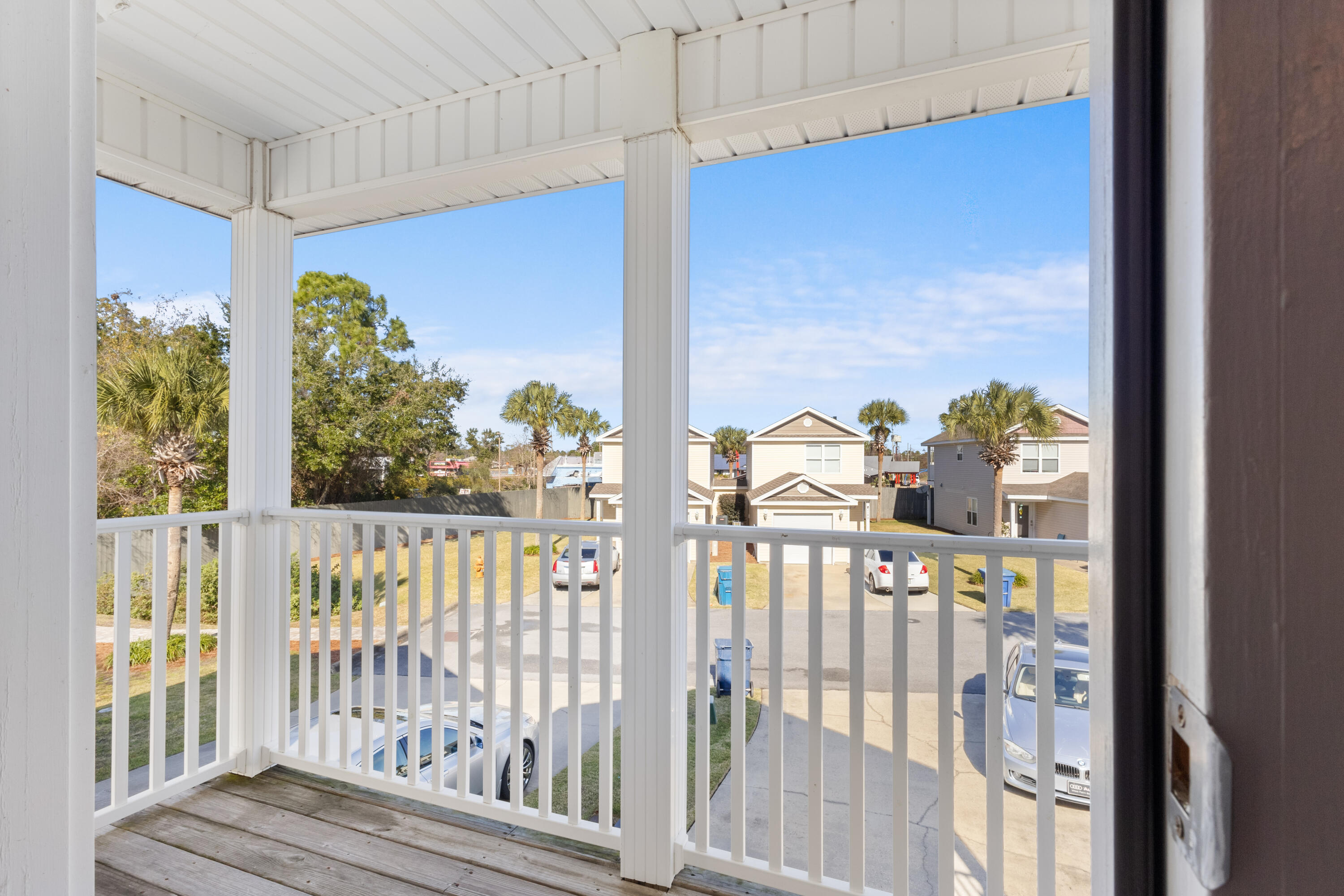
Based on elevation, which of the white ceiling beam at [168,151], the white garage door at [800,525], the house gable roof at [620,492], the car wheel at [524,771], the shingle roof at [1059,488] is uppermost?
the white ceiling beam at [168,151]

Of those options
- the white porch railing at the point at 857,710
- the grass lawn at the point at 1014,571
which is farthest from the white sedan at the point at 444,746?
the grass lawn at the point at 1014,571

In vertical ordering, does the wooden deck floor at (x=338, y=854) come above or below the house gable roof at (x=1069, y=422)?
below

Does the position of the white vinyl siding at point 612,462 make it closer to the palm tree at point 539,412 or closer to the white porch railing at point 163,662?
the palm tree at point 539,412

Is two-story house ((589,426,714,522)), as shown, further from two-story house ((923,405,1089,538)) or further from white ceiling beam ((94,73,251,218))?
white ceiling beam ((94,73,251,218))

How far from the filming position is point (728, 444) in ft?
6.72

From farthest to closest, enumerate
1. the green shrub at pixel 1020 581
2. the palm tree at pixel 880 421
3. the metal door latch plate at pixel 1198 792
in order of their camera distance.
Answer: the palm tree at pixel 880 421
the green shrub at pixel 1020 581
the metal door latch plate at pixel 1198 792

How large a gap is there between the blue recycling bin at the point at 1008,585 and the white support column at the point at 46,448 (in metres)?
1.85

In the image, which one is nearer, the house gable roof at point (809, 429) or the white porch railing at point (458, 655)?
the house gable roof at point (809, 429)

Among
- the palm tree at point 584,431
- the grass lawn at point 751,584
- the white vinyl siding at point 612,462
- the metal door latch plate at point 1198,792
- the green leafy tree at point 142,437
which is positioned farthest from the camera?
the green leafy tree at point 142,437

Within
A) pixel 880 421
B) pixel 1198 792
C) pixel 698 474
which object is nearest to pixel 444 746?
pixel 698 474

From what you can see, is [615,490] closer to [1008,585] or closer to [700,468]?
[700,468]

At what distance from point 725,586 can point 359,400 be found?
5.57 ft

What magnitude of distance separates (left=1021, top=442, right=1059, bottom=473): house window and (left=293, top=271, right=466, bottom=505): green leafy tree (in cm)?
192

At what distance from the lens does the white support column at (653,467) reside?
6.23 ft
